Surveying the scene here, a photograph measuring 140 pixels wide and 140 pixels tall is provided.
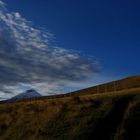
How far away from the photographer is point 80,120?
61625 millimetres

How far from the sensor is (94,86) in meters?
147

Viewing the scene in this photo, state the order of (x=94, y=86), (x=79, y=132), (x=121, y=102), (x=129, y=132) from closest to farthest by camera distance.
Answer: (x=129, y=132)
(x=79, y=132)
(x=121, y=102)
(x=94, y=86)

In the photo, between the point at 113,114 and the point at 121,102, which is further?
the point at 121,102

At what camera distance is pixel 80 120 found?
202 feet


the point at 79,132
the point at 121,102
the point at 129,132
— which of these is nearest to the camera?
the point at 129,132

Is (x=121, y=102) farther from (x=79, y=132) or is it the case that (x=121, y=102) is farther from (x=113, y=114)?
(x=79, y=132)

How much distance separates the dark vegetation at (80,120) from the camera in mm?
55969

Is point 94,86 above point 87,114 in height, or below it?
above

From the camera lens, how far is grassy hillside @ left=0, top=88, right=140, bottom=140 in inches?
2203

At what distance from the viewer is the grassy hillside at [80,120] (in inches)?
2203

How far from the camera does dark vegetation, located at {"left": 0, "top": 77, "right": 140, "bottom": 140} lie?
5597 centimetres

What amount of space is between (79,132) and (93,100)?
42.9 feet

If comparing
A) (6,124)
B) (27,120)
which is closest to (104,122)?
(27,120)

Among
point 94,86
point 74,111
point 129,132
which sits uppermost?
point 94,86
